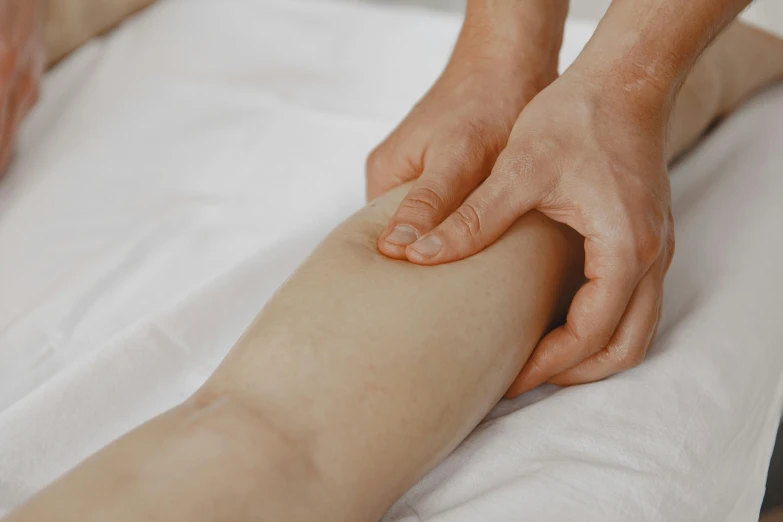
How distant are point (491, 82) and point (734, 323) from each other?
39 cm

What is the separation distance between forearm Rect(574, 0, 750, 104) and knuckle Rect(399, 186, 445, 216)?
0.72 feet

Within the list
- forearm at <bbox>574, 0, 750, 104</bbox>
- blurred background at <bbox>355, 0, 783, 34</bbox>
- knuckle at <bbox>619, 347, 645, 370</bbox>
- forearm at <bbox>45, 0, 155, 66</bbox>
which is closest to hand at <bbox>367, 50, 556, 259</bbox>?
forearm at <bbox>574, 0, 750, 104</bbox>

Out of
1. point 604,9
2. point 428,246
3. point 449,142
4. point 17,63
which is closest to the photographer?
point 428,246

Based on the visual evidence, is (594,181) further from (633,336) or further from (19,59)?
(19,59)

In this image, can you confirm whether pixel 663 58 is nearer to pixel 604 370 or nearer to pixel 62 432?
pixel 604 370

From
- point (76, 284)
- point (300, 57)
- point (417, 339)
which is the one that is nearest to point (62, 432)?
point (76, 284)

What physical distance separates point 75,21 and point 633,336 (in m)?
1.22

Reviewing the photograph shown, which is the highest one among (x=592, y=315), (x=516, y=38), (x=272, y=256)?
(x=516, y=38)

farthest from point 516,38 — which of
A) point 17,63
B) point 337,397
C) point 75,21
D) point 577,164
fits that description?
point 75,21

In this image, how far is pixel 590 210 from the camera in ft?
2.58

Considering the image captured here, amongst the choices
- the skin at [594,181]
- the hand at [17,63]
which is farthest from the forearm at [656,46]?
the hand at [17,63]

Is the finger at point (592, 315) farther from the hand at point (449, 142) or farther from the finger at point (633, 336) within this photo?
the hand at point (449, 142)

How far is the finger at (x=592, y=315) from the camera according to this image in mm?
773

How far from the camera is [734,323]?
90cm
